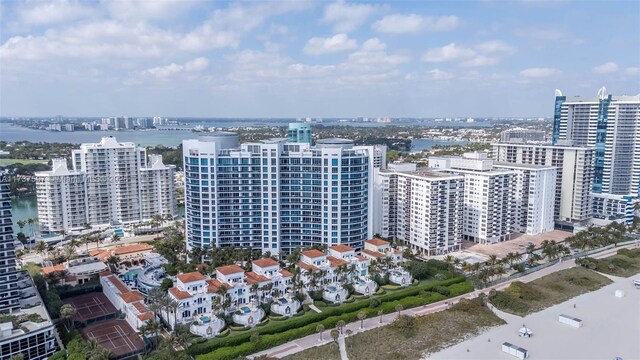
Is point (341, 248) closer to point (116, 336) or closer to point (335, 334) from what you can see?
point (335, 334)

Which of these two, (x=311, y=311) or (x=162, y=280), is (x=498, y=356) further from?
(x=162, y=280)

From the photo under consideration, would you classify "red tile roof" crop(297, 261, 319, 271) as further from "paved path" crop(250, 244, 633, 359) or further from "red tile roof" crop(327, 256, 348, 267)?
"paved path" crop(250, 244, 633, 359)

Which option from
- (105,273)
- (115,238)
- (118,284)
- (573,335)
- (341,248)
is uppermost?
(341,248)

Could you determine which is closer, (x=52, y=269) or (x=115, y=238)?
(x=52, y=269)

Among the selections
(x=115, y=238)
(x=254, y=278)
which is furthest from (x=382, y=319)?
(x=115, y=238)

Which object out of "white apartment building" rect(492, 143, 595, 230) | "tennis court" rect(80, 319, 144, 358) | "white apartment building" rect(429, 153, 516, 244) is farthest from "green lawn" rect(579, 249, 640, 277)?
"tennis court" rect(80, 319, 144, 358)

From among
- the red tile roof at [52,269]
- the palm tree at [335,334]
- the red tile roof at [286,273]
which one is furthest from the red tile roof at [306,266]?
the red tile roof at [52,269]
